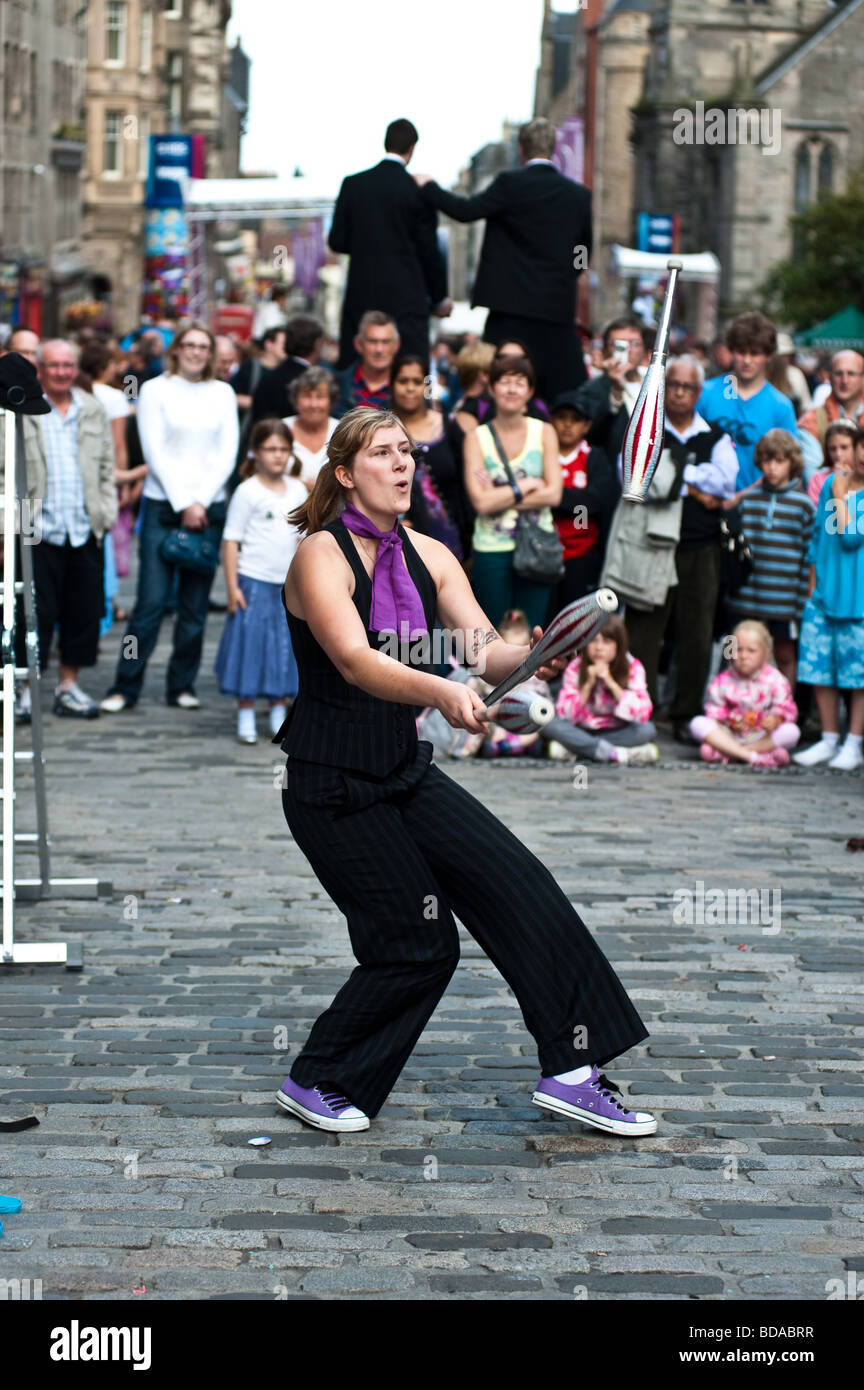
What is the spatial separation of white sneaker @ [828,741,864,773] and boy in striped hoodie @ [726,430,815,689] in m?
0.91

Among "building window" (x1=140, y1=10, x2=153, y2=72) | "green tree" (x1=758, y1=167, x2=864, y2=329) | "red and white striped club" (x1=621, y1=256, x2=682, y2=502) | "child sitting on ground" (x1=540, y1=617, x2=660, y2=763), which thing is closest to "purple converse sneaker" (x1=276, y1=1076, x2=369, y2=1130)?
"red and white striped club" (x1=621, y1=256, x2=682, y2=502)

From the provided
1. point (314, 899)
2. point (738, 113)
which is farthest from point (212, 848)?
point (738, 113)

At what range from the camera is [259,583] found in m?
12.2

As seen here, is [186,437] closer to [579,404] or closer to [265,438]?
[265,438]

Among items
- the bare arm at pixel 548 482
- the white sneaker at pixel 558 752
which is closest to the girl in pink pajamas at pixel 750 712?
the white sneaker at pixel 558 752

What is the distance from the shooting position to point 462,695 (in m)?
5.15

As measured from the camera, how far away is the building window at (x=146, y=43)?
7600 cm

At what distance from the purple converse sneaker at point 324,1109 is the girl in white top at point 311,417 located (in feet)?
22.1

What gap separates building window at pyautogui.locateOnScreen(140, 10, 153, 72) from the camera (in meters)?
76.0

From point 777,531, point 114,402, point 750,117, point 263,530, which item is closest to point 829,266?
point 750,117

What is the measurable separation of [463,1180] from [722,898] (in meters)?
3.29

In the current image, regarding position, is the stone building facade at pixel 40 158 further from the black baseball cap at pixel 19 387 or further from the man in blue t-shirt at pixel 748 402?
the black baseball cap at pixel 19 387

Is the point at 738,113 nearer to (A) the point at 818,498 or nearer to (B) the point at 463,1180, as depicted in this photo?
(A) the point at 818,498

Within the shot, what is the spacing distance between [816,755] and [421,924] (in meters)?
6.67
